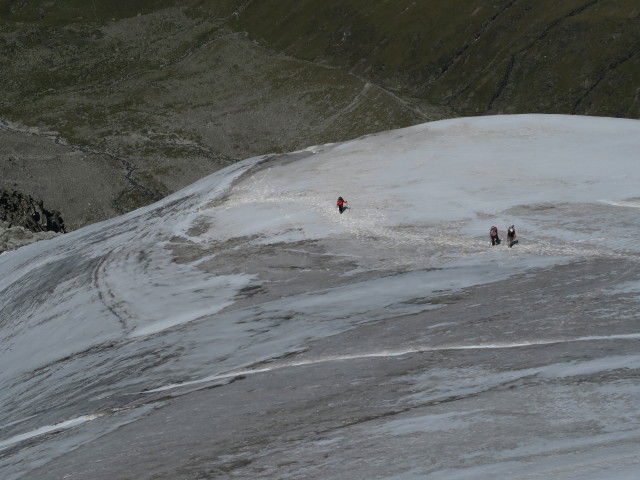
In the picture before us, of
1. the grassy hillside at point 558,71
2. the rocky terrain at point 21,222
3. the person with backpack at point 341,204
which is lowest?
the person with backpack at point 341,204

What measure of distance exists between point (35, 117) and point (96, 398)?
162821 millimetres

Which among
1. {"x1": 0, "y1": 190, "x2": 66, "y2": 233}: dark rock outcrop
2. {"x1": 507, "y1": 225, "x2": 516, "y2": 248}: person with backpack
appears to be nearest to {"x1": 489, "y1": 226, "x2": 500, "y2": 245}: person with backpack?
{"x1": 507, "y1": 225, "x2": 516, "y2": 248}: person with backpack

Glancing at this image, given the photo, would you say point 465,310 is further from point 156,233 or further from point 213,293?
point 156,233

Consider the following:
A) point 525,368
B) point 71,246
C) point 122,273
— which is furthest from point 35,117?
point 525,368

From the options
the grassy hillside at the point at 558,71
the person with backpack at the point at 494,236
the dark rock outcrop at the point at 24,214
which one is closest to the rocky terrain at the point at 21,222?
the dark rock outcrop at the point at 24,214

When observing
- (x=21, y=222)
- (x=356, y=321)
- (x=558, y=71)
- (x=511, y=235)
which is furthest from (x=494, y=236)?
(x=558, y=71)

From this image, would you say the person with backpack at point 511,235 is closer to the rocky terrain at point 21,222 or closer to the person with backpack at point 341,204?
the person with backpack at point 341,204

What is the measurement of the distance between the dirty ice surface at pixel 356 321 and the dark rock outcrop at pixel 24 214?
2802cm

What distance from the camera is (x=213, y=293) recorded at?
4991cm

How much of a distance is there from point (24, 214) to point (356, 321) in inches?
2898

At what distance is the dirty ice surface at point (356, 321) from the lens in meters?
27.7

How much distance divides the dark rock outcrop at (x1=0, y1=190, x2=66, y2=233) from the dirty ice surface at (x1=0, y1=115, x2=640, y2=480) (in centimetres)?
2802

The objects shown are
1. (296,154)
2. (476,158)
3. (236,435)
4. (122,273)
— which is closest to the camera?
(236,435)

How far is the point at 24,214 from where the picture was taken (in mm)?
104250
